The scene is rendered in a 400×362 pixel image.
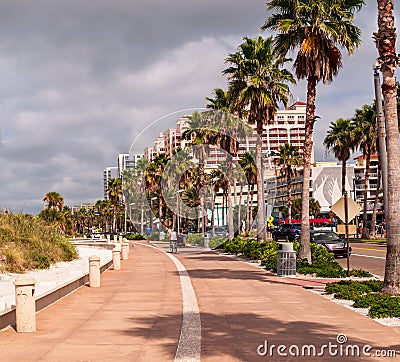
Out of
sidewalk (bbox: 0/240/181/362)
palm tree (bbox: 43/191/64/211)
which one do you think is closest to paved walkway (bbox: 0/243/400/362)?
sidewalk (bbox: 0/240/181/362)

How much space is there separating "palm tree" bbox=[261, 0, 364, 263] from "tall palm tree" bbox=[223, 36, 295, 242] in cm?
873

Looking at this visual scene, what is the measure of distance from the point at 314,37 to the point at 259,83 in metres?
9.54

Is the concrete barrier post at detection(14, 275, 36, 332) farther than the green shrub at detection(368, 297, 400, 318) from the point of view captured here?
No

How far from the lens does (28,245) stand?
26.3 metres

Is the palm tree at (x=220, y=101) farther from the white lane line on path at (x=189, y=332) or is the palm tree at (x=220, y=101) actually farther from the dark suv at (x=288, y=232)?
the white lane line on path at (x=189, y=332)

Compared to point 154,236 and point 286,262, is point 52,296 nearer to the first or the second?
point 286,262

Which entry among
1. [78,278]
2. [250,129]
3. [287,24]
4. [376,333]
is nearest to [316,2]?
[287,24]

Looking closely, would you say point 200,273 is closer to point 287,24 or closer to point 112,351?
point 287,24

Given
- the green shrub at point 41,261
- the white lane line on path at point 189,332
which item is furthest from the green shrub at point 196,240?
the white lane line on path at point 189,332

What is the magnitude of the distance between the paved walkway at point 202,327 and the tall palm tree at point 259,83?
686 inches

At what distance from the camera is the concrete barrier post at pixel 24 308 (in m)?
9.97

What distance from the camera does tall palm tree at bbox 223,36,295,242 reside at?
106 feet

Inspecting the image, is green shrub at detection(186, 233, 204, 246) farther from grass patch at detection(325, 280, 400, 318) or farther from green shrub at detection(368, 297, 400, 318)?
green shrub at detection(368, 297, 400, 318)

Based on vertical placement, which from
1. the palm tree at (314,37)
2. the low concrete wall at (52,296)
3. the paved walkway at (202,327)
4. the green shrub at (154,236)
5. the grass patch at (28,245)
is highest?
the palm tree at (314,37)
